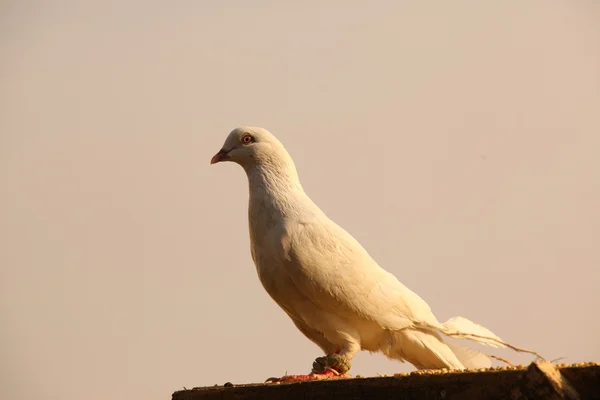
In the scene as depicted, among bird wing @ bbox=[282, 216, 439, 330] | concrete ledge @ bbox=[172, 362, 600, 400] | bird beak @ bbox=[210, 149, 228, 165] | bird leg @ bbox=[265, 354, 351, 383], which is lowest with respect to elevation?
Answer: concrete ledge @ bbox=[172, 362, 600, 400]

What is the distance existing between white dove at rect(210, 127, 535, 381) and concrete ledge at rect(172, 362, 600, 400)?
1.13 meters

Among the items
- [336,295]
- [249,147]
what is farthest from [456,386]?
[249,147]

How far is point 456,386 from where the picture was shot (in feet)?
14.9

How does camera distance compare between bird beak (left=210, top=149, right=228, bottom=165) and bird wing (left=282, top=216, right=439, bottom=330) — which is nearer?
bird wing (left=282, top=216, right=439, bottom=330)

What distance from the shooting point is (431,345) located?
698 centimetres

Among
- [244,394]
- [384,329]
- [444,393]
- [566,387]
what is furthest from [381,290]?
[566,387]

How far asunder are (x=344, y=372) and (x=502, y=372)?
2.52 m

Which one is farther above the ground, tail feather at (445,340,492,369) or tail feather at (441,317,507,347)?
tail feather at (441,317,507,347)

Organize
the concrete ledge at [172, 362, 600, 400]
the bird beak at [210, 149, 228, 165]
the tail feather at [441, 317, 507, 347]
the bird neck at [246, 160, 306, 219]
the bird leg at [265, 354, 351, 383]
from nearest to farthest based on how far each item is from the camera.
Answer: the concrete ledge at [172, 362, 600, 400]
the bird leg at [265, 354, 351, 383]
the tail feather at [441, 317, 507, 347]
the bird neck at [246, 160, 306, 219]
the bird beak at [210, 149, 228, 165]

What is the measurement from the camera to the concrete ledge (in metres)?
4.05

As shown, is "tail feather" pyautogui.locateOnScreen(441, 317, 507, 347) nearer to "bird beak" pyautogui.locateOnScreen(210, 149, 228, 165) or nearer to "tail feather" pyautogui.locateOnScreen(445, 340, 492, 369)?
"tail feather" pyautogui.locateOnScreen(445, 340, 492, 369)

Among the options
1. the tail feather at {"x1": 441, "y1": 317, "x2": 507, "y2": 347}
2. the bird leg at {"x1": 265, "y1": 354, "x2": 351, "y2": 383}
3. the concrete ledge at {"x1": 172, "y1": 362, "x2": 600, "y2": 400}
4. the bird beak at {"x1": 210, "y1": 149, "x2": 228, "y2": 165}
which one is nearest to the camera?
the concrete ledge at {"x1": 172, "y1": 362, "x2": 600, "y2": 400}

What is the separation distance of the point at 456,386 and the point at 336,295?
7.34 ft

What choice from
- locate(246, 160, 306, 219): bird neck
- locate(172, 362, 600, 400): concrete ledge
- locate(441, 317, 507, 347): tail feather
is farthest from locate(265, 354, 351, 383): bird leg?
locate(246, 160, 306, 219): bird neck
